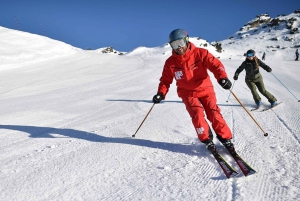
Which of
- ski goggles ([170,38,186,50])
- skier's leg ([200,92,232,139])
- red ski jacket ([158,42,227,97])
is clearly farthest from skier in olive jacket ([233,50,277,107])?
ski goggles ([170,38,186,50])

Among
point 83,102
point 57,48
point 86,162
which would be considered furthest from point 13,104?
point 57,48

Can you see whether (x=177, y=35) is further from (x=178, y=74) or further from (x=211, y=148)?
(x=211, y=148)

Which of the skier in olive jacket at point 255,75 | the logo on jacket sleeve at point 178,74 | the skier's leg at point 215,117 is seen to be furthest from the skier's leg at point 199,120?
the skier in olive jacket at point 255,75

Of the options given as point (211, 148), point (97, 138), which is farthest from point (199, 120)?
point (97, 138)

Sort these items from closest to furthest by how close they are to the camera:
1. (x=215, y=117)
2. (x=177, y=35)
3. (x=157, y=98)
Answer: (x=215, y=117) < (x=177, y=35) < (x=157, y=98)

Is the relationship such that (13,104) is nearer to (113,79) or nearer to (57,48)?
(113,79)

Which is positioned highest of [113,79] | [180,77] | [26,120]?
[180,77]

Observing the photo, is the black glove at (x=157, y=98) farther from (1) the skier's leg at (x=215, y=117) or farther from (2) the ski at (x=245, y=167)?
(2) the ski at (x=245, y=167)

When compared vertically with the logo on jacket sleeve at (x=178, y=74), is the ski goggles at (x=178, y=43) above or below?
above

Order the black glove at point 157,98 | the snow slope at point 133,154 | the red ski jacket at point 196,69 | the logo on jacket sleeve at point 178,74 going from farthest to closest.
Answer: the black glove at point 157,98 → the logo on jacket sleeve at point 178,74 → the red ski jacket at point 196,69 → the snow slope at point 133,154

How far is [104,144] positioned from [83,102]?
376 centimetres

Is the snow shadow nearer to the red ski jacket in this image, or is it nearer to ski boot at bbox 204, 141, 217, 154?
ski boot at bbox 204, 141, 217, 154

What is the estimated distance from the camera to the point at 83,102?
7.30 meters

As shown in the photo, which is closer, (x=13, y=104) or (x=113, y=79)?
(x=13, y=104)
